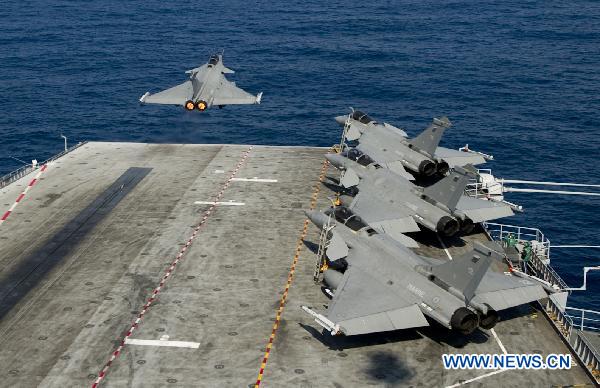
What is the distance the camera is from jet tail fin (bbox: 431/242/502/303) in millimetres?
36906

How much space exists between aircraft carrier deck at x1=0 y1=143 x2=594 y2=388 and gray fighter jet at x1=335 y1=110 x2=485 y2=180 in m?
4.25

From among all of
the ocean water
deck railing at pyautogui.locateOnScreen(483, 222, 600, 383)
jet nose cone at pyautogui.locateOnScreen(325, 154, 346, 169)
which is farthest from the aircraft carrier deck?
the ocean water

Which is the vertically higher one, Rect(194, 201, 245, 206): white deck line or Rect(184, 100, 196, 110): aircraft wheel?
Rect(184, 100, 196, 110): aircraft wheel

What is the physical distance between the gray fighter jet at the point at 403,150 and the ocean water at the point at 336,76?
13073 millimetres

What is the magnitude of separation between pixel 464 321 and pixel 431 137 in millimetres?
26849

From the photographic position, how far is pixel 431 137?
61938mm

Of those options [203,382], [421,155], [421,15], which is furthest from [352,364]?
[421,15]

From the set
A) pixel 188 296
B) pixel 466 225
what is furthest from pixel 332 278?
pixel 466 225

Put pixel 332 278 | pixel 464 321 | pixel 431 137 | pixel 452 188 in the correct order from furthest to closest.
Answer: pixel 431 137 < pixel 452 188 < pixel 332 278 < pixel 464 321

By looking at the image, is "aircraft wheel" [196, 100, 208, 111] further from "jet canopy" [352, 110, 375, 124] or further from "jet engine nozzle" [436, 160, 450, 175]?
"jet engine nozzle" [436, 160, 450, 175]

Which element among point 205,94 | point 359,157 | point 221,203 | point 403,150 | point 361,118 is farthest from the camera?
point 205,94

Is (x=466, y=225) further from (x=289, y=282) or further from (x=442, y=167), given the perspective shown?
(x=289, y=282)

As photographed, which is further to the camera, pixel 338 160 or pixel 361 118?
pixel 361 118

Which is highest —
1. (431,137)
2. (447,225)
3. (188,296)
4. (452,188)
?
(452,188)
